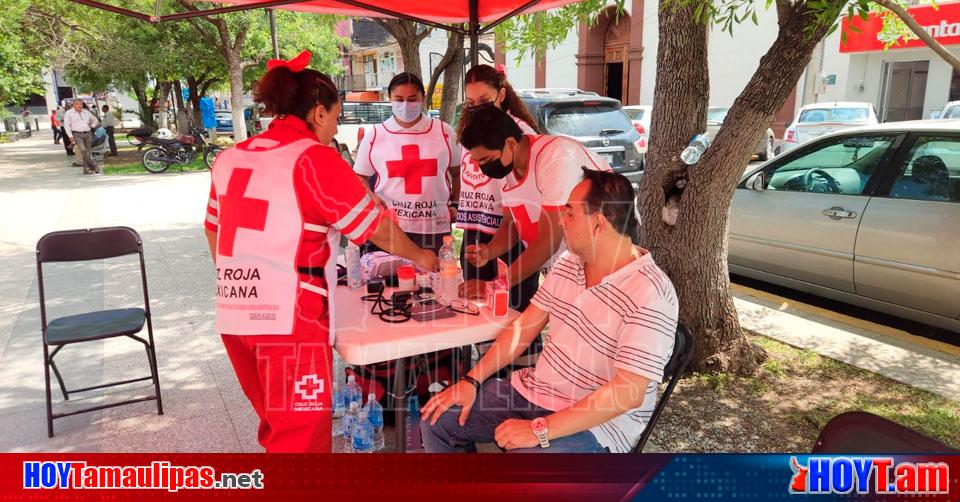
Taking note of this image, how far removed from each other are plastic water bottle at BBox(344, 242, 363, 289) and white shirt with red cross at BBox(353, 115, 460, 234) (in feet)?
2.22

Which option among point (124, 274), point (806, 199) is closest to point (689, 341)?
point (806, 199)

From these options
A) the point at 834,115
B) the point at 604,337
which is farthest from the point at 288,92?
the point at 834,115

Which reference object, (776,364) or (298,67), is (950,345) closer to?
(776,364)

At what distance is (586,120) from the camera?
8984 millimetres

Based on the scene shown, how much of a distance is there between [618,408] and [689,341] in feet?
1.41

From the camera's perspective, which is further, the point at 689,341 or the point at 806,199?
the point at 806,199

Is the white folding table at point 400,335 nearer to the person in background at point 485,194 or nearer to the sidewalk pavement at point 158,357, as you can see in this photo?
the person in background at point 485,194

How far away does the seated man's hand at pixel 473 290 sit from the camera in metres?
2.74

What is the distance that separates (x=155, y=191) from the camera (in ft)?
39.1

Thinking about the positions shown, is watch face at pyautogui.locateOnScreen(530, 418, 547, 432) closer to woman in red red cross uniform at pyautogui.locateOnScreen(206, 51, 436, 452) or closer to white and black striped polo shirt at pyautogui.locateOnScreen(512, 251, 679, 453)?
white and black striped polo shirt at pyautogui.locateOnScreen(512, 251, 679, 453)

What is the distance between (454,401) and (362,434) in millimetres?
821

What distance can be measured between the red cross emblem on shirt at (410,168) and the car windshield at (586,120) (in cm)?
533

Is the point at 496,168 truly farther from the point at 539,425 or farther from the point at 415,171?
the point at 539,425

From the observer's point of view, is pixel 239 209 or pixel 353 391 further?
pixel 353 391
